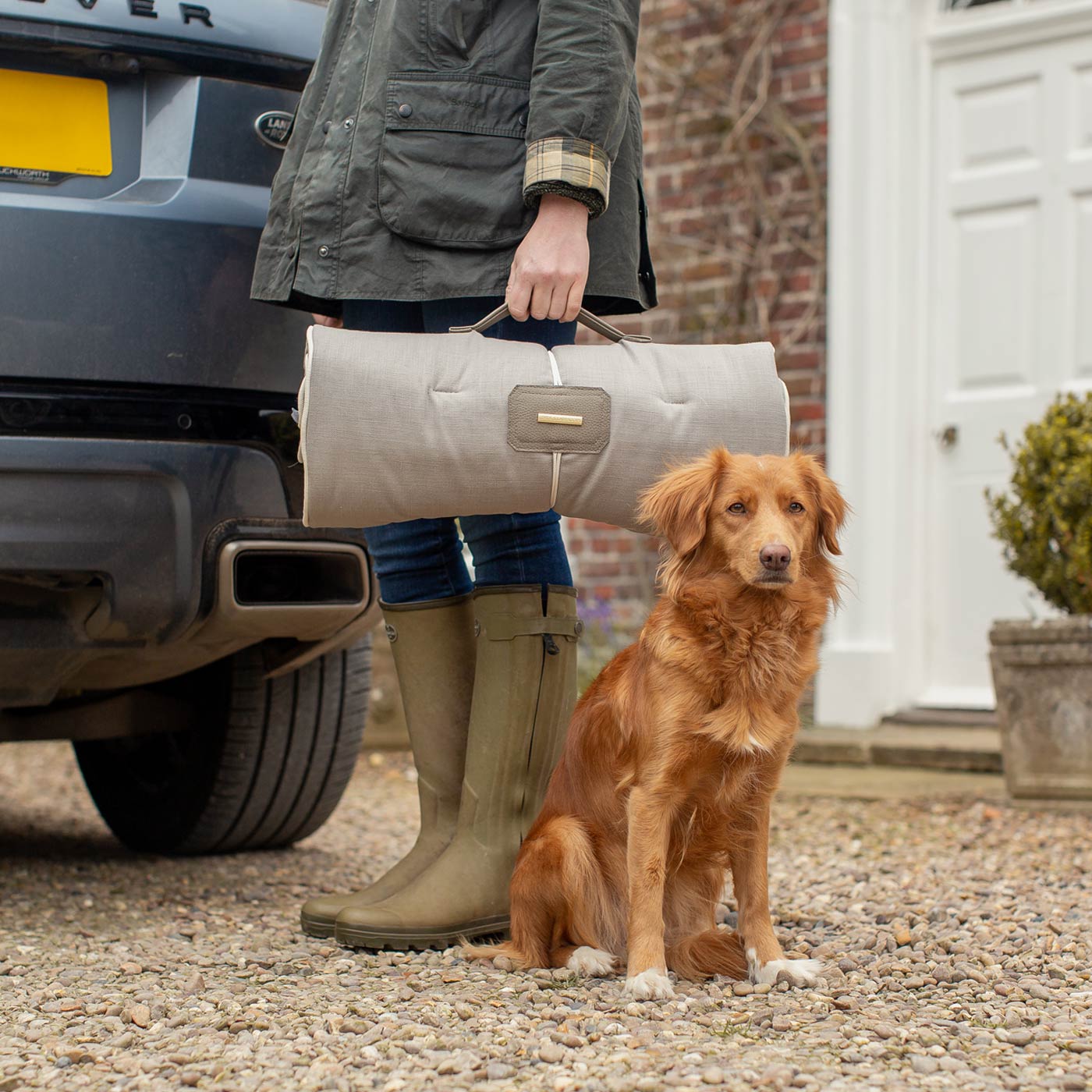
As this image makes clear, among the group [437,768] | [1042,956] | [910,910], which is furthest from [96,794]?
[1042,956]

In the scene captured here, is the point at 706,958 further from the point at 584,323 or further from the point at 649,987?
the point at 584,323

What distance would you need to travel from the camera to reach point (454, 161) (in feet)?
7.47

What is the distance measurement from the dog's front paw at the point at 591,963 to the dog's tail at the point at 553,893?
26mm

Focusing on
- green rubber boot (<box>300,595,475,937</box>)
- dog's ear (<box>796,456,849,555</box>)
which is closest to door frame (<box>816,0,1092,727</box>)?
green rubber boot (<box>300,595,475,937</box>)

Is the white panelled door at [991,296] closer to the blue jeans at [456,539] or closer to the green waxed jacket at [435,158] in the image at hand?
the blue jeans at [456,539]

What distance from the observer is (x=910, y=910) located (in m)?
2.77

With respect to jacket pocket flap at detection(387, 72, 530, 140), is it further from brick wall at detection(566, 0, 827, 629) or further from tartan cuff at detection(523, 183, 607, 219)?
brick wall at detection(566, 0, 827, 629)

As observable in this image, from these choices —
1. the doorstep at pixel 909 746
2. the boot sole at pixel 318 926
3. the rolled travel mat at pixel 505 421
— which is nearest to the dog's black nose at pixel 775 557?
the rolled travel mat at pixel 505 421

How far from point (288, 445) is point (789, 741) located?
1072mm

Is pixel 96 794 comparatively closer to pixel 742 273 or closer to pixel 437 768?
pixel 437 768

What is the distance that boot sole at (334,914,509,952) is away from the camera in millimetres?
2420

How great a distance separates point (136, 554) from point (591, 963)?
104 centimetres

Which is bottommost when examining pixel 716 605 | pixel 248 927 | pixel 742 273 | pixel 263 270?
pixel 248 927

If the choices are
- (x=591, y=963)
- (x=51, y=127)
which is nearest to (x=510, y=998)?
(x=591, y=963)
